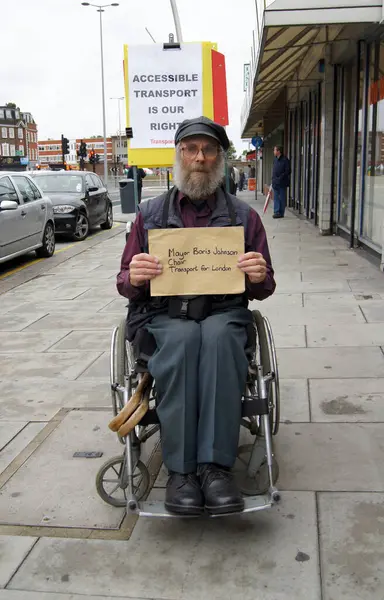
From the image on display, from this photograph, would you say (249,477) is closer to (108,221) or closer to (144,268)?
(144,268)

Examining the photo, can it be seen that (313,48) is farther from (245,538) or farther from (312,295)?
(245,538)

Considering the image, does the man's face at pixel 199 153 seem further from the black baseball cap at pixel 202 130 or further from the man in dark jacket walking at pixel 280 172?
the man in dark jacket walking at pixel 280 172

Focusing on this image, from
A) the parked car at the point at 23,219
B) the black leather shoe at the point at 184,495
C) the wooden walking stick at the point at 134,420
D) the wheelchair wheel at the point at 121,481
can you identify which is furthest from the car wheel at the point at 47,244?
the black leather shoe at the point at 184,495

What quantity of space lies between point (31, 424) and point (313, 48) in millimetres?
10168

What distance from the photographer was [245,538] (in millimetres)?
2674

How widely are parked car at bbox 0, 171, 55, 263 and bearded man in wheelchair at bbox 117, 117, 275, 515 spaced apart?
6875 mm

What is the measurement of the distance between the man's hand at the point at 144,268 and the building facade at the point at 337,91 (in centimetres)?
602

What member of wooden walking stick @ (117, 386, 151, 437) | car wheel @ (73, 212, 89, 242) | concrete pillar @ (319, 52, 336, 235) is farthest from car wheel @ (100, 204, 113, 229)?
wooden walking stick @ (117, 386, 151, 437)

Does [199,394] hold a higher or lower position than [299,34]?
lower

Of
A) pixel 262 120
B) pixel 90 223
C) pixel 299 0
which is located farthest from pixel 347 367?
pixel 262 120

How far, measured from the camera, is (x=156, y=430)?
3055 millimetres

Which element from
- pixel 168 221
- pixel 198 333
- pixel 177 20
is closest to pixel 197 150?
pixel 168 221

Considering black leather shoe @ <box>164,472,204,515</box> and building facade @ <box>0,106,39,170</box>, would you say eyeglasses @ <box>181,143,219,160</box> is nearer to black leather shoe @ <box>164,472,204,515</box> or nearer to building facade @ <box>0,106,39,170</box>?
black leather shoe @ <box>164,472,204,515</box>

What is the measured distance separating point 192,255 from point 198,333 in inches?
13.8
